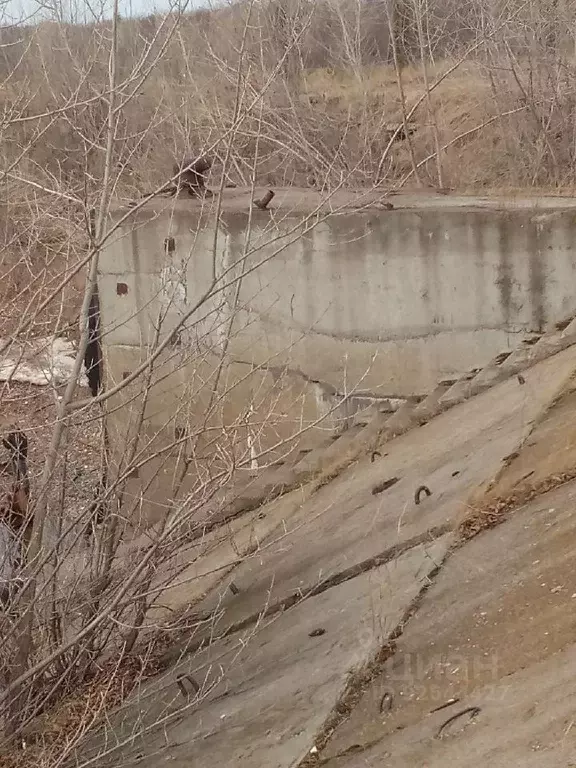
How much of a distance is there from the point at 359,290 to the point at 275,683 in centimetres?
424

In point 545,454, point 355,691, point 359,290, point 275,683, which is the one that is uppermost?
point 359,290

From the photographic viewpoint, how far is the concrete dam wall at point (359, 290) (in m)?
6.23

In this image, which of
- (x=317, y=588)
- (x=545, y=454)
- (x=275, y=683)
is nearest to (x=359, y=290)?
(x=545, y=454)

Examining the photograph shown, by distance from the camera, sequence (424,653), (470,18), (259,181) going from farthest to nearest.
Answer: (259,181), (470,18), (424,653)

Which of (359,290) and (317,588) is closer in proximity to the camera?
(317,588)

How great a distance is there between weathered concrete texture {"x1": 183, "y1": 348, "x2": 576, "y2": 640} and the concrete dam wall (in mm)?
926

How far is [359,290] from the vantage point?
695 centimetres

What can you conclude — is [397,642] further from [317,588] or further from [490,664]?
[317,588]

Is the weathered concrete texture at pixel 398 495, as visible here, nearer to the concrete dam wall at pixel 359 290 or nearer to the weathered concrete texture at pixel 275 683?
the weathered concrete texture at pixel 275 683

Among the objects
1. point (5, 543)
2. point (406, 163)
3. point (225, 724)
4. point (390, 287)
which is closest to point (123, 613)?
point (5, 543)

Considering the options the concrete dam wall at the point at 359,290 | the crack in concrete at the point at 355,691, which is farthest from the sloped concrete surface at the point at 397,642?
the concrete dam wall at the point at 359,290

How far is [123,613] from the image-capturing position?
400 cm

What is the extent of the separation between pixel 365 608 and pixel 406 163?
1389 centimetres

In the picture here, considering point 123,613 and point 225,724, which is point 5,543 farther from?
point 225,724
